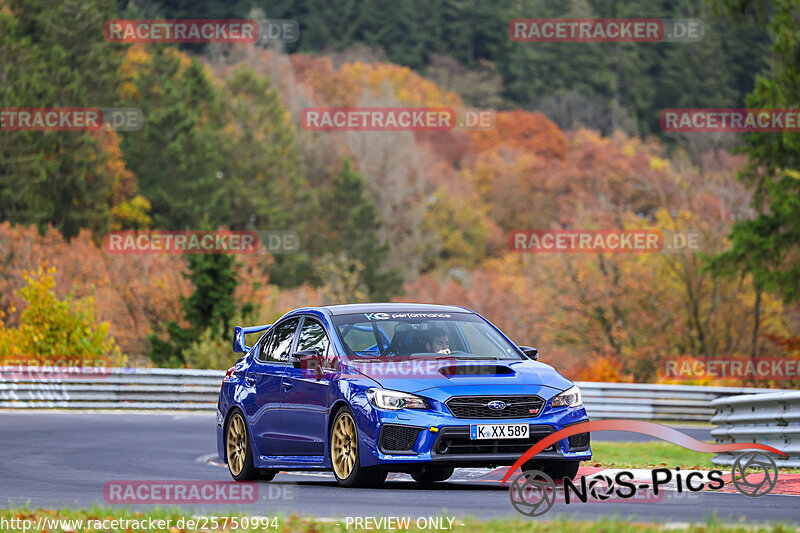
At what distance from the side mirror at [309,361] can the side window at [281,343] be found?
52 cm

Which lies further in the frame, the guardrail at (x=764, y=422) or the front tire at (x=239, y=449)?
the guardrail at (x=764, y=422)

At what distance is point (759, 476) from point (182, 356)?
84.6ft

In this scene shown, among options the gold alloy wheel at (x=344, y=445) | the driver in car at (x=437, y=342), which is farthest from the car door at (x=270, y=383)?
the driver in car at (x=437, y=342)

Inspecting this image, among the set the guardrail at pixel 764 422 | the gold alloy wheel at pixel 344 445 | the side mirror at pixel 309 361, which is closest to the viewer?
the gold alloy wheel at pixel 344 445

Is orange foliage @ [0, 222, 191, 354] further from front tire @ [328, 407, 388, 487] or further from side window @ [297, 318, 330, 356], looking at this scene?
front tire @ [328, 407, 388, 487]

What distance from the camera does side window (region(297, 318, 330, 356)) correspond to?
13227 millimetres

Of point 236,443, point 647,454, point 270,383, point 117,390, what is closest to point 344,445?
point 270,383

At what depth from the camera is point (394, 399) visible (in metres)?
11.9

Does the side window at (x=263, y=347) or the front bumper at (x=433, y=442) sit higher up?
the side window at (x=263, y=347)

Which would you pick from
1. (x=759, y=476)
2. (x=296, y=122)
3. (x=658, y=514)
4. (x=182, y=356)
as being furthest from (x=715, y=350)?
(x=296, y=122)

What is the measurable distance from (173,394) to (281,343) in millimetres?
17131

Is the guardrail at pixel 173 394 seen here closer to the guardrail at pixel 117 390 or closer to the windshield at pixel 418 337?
the guardrail at pixel 117 390

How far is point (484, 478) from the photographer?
50.1 ft

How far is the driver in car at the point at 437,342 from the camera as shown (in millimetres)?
13008
